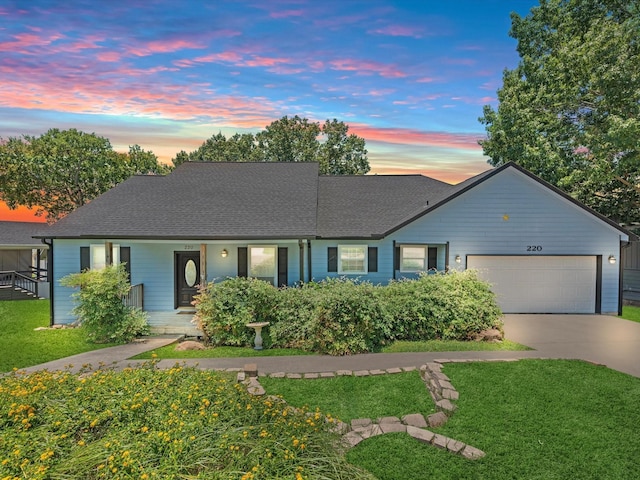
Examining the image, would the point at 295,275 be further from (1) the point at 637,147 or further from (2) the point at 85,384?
(1) the point at 637,147

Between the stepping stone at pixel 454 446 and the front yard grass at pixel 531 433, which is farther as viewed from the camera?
the stepping stone at pixel 454 446

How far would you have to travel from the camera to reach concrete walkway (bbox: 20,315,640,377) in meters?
8.09

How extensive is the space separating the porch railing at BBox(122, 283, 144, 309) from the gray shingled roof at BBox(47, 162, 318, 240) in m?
1.88

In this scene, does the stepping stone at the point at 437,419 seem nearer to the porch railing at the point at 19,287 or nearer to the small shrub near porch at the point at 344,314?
the small shrub near porch at the point at 344,314

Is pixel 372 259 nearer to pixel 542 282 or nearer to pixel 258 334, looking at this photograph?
pixel 258 334

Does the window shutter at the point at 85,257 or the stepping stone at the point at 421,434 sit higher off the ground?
the window shutter at the point at 85,257

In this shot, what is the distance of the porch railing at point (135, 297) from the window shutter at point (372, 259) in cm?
821

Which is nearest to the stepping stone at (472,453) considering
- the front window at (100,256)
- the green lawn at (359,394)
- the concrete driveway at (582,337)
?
the green lawn at (359,394)

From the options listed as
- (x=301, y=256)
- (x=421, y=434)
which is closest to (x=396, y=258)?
(x=301, y=256)

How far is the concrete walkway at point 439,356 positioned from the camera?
26.5 feet

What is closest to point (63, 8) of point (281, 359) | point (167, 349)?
point (167, 349)

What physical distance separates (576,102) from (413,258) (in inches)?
499

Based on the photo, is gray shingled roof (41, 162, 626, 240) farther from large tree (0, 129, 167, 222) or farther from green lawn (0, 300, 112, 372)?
large tree (0, 129, 167, 222)

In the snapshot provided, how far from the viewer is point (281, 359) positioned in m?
8.64
